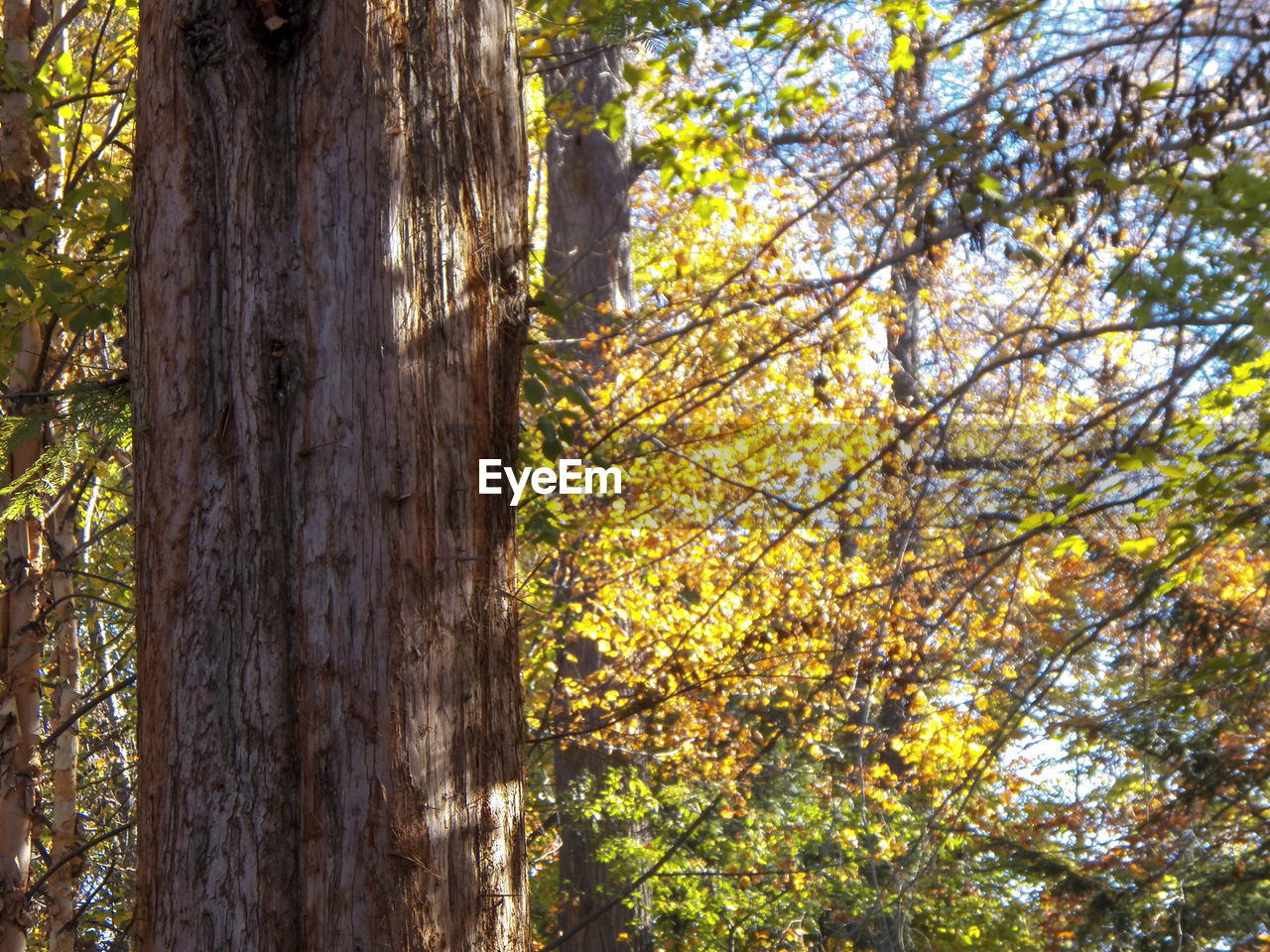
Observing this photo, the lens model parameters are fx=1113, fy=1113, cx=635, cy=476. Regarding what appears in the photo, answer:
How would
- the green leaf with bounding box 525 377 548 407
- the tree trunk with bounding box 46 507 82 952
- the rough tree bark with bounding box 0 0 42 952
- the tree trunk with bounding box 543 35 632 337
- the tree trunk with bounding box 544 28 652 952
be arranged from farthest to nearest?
1. the tree trunk with bounding box 543 35 632 337
2. the tree trunk with bounding box 544 28 652 952
3. the tree trunk with bounding box 46 507 82 952
4. the rough tree bark with bounding box 0 0 42 952
5. the green leaf with bounding box 525 377 548 407

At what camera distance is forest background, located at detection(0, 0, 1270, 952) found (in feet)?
13.1

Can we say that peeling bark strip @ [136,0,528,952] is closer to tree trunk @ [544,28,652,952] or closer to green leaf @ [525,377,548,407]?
green leaf @ [525,377,548,407]

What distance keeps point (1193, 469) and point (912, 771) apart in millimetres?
6285

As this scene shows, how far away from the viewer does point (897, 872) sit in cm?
351

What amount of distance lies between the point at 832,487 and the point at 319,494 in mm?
7333

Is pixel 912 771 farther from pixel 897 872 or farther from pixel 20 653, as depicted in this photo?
pixel 20 653

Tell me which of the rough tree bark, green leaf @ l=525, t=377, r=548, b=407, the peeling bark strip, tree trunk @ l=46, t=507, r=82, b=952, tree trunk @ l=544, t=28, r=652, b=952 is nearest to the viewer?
the peeling bark strip

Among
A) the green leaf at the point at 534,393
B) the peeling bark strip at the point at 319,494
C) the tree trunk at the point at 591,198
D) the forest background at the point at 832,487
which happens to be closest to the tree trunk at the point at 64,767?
the forest background at the point at 832,487

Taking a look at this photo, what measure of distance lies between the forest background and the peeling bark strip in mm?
649

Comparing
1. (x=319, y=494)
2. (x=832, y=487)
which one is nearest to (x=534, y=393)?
(x=319, y=494)

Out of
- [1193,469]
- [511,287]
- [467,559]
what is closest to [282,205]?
[511,287]

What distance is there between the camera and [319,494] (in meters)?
2.09

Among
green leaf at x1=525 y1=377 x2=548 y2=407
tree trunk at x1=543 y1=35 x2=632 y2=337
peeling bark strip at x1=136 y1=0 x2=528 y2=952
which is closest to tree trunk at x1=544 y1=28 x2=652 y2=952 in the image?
tree trunk at x1=543 y1=35 x2=632 y2=337

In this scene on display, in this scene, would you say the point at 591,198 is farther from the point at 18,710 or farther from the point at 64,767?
the point at 18,710
